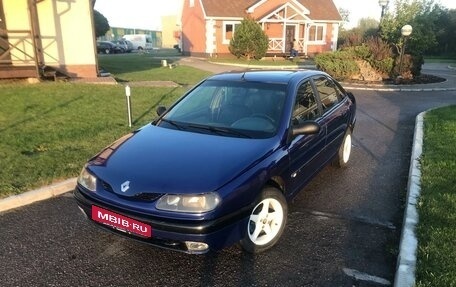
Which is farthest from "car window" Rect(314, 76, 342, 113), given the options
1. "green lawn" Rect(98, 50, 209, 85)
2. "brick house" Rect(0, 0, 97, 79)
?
"brick house" Rect(0, 0, 97, 79)

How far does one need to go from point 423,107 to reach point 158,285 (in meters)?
10.7

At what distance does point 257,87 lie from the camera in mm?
4336

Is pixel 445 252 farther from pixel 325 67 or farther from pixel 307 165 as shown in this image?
pixel 325 67

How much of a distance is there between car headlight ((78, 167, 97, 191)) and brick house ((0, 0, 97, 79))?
1028 cm

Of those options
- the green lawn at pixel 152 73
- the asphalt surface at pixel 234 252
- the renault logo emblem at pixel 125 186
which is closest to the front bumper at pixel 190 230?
the renault logo emblem at pixel 125 186

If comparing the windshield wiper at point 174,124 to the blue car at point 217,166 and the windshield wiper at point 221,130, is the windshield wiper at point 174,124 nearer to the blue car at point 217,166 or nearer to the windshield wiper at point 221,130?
the blue car at point 217,166

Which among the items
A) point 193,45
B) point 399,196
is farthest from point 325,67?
point 193,45

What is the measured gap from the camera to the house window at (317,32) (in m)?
36.4

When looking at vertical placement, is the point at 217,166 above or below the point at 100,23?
below

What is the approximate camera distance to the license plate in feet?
9.79

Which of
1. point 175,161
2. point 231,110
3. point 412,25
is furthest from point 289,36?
point 175,161

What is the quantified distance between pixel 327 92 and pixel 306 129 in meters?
1.63

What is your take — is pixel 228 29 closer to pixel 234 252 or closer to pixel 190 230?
pixel 234 252

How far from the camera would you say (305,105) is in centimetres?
441
